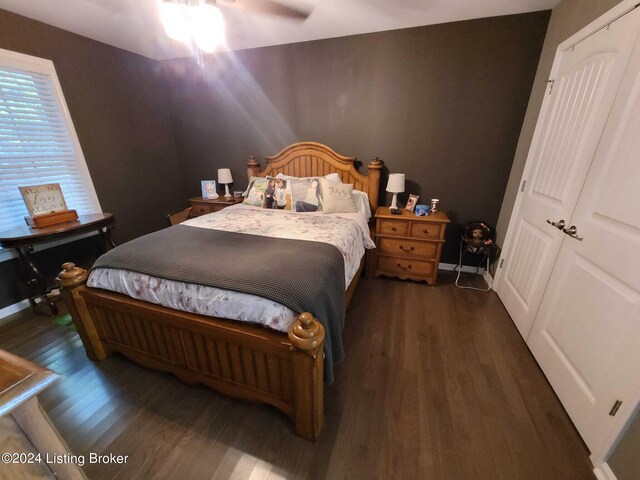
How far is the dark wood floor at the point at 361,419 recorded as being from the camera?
114 centimetres

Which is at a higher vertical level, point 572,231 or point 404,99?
point 404,99

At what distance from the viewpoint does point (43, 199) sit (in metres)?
2.20

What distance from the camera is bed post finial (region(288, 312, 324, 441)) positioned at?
3.39 ft

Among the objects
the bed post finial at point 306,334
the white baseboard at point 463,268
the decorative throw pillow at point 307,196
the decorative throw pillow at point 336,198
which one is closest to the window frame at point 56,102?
the decorative throw pillow at point 307,196

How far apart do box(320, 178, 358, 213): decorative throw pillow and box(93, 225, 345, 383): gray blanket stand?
87 cm

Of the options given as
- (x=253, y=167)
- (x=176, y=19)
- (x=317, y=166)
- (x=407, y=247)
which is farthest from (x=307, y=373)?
(x=253, y=167)

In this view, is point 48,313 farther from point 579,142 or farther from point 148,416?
point 579,142

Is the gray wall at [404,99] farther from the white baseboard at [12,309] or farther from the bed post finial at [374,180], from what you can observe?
the white baseboard at [12,309]

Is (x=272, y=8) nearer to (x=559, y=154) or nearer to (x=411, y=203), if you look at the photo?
(x=411, y=203)

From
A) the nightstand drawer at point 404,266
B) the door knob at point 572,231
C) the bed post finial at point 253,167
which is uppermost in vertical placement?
the bed post finial at point 253,167

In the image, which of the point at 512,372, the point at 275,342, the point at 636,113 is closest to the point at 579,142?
the point at 636,113

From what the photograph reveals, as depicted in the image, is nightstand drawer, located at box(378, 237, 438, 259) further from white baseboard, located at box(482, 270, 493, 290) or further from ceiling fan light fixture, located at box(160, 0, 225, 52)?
ceiling fan light fixture, located at box(160, 0, 225, 52)

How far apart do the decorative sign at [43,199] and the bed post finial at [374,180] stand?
117 inches

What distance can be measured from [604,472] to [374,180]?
7.92 ft
